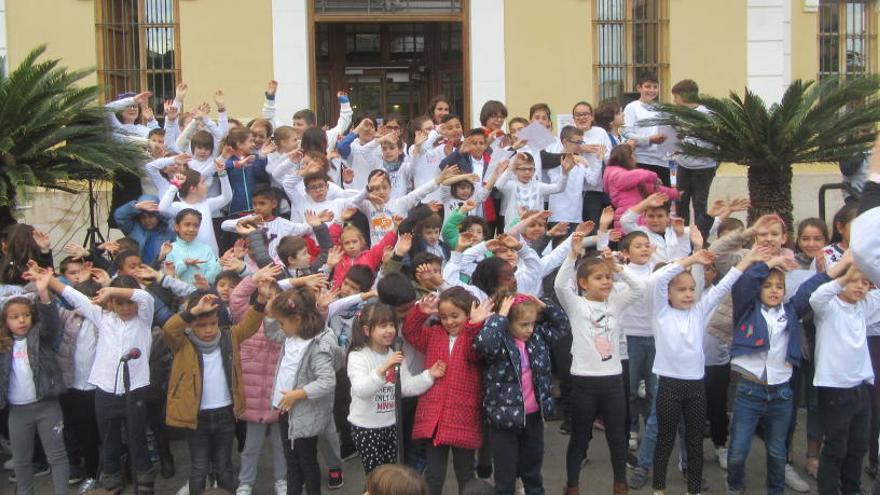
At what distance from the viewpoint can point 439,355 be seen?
563 centimetres

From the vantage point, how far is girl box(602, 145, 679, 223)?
321 inches

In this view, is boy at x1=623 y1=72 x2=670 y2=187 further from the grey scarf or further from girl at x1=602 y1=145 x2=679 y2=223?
the grey scarf

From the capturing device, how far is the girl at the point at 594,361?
5.81 meters

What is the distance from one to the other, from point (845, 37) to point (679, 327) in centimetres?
962

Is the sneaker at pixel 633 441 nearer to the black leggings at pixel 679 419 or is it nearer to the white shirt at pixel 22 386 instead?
the black leggings at pixel 679 419

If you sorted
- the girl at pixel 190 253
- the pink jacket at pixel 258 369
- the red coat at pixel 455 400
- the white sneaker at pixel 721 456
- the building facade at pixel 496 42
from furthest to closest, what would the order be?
the building facade at pixel 496 42 < the girl at pixel 190 253 < the white sneaker at pixel 721 456 < the pink jacket at pixel 258 369 < the red coat at pixel 455 400

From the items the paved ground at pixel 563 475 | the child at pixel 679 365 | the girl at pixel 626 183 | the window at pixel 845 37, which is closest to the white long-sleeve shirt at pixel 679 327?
the child at pixel 679 365

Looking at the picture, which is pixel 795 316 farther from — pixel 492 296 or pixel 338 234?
pixel 338 234

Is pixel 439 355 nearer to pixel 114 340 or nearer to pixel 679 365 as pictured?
pixel 679 365

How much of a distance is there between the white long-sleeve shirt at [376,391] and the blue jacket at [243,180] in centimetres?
328

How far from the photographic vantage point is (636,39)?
13078 millimetres

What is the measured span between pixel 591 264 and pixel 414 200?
7.77 feet

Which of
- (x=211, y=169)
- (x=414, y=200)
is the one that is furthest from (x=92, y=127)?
(x=414, y=200)

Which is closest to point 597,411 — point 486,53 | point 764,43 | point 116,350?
point 116,350
